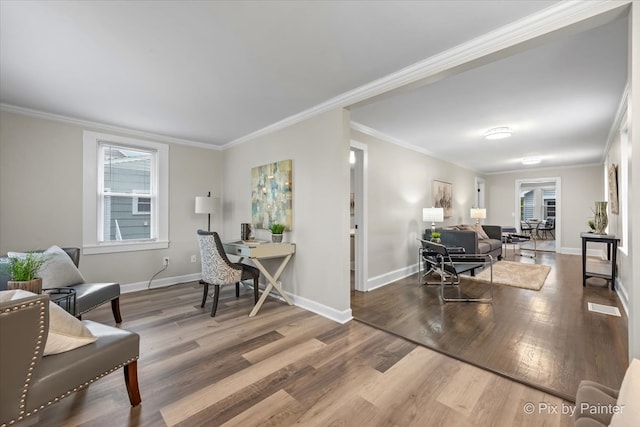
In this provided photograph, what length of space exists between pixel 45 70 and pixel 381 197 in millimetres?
3971

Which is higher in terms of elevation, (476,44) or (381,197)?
(476,44)

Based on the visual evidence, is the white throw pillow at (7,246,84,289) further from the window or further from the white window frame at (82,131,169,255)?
the window

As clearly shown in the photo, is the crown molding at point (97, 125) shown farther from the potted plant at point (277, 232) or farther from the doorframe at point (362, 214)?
the doorframe at point (362, 214)

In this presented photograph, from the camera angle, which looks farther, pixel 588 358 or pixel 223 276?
pixel 223 276

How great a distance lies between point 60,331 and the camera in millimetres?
1351

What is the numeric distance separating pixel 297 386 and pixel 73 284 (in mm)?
2430

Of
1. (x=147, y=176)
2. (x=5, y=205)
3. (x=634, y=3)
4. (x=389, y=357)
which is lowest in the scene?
(x=389, y=357)

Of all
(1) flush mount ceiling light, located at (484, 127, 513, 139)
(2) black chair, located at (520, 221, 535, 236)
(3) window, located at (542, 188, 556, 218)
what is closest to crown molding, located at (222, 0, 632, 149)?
(1) flush mount ceiling light, located at (484, 127, 513, 139)

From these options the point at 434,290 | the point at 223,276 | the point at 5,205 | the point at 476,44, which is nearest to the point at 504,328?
the point at 434,290

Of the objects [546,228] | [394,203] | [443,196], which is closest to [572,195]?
[546,228]

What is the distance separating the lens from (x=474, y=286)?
4188 mm

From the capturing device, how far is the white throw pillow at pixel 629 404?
81 centimetres

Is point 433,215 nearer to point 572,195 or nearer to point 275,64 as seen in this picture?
point 275,64

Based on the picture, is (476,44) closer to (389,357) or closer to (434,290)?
(389,357)
